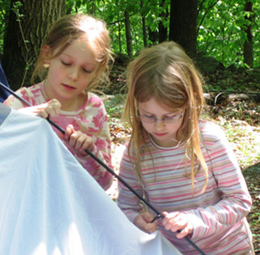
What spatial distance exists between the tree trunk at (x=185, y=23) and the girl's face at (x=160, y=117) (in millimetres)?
4400

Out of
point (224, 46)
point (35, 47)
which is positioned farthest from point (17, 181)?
point (224, 46)

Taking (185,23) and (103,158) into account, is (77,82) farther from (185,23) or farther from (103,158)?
(185,23)

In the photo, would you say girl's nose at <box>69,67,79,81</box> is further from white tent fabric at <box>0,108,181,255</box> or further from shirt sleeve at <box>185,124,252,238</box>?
shirt sleeve at <box>185,124,252,238</box>

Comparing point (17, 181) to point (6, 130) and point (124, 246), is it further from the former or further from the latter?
point (124, 246)

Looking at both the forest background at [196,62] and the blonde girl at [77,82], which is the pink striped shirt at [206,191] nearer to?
the blonde girl at [77,82]

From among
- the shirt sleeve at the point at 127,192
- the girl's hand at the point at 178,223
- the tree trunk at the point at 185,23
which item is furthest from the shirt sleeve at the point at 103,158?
the tree trunk at the point at 185,23

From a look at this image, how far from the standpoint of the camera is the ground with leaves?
2.95 m

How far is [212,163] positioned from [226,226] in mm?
253

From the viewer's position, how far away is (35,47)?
13.2 ft

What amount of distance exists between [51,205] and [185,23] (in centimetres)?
485

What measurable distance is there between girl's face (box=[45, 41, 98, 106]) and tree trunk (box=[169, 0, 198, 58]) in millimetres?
4167

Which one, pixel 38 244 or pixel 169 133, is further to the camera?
pixel 169 133

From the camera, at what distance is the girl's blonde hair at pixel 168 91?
1.41m

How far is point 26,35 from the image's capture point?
404 centimetres
